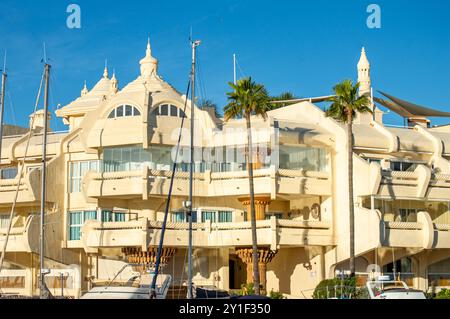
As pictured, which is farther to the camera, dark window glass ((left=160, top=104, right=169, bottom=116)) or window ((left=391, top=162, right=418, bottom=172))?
window ((left=391, top=162, right=418, bottom=172))

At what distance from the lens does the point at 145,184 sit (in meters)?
58.5

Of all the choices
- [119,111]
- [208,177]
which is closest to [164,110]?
[119,111]

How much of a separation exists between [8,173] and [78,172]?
259 inches

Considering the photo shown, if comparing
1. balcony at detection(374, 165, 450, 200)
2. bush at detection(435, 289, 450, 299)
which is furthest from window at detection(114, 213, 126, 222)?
bush at detection(435, 289, 450, 299)

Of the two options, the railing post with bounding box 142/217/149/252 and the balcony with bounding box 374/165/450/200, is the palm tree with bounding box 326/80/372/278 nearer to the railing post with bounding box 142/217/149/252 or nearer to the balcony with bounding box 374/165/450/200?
the balcony with bounding box 374/165/450/200

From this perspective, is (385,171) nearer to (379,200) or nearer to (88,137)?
(379,200)

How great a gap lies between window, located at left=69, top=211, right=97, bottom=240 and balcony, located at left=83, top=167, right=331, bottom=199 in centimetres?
228

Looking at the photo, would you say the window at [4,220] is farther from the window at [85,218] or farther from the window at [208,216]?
the window at [208,216]

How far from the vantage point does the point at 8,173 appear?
67.1m

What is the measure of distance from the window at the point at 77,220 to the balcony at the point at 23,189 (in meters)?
2.80

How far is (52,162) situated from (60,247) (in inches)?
217

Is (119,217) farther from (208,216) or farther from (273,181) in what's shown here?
(273,181)

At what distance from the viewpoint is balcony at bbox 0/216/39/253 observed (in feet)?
196
